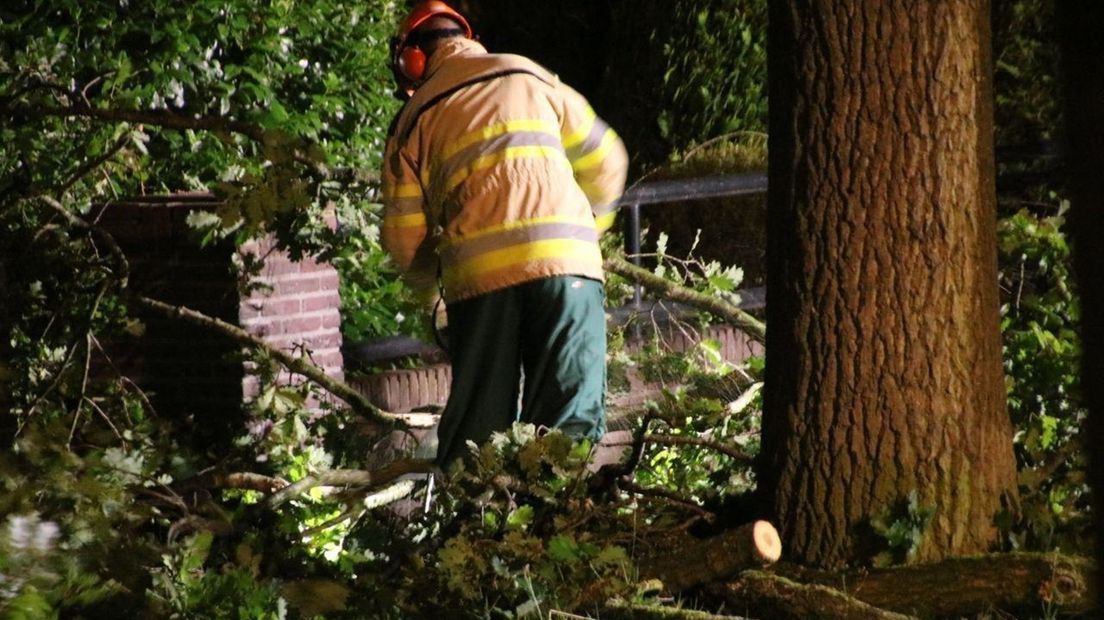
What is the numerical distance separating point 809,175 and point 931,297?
43 centimetres

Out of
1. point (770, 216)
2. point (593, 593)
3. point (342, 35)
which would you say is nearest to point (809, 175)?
point (770, 216)

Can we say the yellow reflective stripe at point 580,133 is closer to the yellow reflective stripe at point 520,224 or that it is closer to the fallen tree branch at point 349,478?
the yellow reflective stripe at point 520,224

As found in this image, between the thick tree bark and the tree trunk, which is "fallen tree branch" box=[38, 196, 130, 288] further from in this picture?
the thick tree bark

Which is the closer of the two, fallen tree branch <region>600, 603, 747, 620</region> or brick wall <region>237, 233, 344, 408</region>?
fallen tree branch <region>600, 603, 747, 620</region>

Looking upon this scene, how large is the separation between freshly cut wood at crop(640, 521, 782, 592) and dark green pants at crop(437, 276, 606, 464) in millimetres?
1022

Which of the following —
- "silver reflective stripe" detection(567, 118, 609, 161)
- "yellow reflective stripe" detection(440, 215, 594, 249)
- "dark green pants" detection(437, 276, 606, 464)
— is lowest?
"dark green pants" detection(437, 276, 606, 464)

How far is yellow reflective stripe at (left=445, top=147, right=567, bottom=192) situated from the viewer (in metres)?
4.64

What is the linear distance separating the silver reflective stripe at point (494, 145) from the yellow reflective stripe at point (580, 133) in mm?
206

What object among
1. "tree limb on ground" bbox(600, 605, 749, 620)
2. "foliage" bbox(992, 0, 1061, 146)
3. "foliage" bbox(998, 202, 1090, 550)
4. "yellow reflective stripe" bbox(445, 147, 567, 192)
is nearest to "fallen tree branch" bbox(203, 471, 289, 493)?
"yellow reflective stripe" bbox(445, 147, 567, 192)

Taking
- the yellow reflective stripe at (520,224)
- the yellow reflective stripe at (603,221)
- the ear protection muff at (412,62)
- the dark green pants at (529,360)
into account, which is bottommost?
the dark green pants at (529,360)

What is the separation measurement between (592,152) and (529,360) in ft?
2.44

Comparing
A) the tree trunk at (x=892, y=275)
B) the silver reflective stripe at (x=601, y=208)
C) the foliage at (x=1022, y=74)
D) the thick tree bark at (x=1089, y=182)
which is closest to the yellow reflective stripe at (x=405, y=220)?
the silver reflective stripe at (x=601, y=208)

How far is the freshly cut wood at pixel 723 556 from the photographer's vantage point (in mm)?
3617

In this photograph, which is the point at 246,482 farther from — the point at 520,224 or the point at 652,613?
Answer: the point at 652,613
